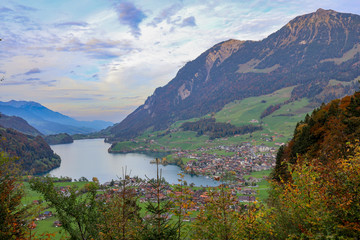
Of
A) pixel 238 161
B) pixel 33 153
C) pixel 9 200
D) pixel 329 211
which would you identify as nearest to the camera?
pixel 329 211

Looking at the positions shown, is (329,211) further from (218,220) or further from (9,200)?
(9,200)

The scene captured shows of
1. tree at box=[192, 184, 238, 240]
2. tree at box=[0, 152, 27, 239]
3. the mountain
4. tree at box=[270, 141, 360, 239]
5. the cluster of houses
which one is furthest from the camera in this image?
the mountain

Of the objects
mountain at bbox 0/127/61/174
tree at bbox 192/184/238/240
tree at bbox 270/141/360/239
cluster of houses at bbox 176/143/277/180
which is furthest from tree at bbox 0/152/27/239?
mountain at bbox 0/127/61/174

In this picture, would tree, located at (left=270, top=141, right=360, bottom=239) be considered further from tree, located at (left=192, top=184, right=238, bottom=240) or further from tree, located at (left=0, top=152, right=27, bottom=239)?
tree, located at (left=0, top=152, right=27, bottom=239)

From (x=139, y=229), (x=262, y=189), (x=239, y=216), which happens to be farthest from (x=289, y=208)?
(x=262, y=189)

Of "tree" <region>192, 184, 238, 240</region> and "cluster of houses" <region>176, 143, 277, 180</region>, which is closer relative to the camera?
"tree" <region>192, 184, 238, 240</region>

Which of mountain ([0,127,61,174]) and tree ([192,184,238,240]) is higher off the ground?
tree ([192,184,238,240])

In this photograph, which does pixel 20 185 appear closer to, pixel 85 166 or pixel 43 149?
pixel 85 166

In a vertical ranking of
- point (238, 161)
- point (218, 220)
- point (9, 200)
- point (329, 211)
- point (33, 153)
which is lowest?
point (238, 161)

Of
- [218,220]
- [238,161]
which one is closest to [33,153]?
[238,161]

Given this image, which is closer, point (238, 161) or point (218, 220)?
point (218, 220)

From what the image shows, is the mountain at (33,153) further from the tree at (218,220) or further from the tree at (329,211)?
the tree at (329,211)

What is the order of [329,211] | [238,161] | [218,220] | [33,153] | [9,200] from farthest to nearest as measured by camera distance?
[33,153], [238,161], [9,200], [218,220], [329,211]

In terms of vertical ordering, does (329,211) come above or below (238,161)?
above
